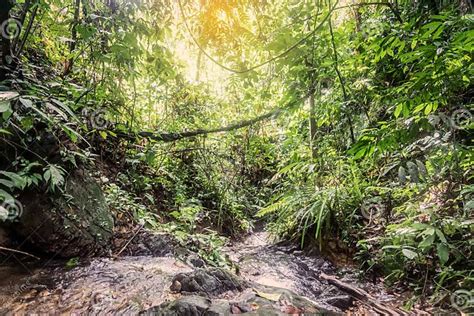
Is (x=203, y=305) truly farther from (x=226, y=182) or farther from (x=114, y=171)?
(x=226, y=182)

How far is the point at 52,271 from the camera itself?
239 cm

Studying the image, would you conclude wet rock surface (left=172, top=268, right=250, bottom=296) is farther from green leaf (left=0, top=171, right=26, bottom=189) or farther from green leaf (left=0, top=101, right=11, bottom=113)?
green leaf (left=0, top=101, right=11, bottom=113)

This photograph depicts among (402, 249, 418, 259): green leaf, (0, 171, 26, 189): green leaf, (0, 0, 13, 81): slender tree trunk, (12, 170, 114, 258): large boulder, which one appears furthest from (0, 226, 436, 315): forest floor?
(0, 0, 13, 81): slender tree trunk

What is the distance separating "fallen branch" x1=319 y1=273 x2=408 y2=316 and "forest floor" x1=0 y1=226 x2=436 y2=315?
0.01 metres

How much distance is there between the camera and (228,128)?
4.43 meters

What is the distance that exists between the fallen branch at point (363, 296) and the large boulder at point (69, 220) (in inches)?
93.6

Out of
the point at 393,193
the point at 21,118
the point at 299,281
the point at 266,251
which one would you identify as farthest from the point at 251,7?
the point at 266,251

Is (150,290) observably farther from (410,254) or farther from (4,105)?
(410,254)

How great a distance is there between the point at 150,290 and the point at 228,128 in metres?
2.70

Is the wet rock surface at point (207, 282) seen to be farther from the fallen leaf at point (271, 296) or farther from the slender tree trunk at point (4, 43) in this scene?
the slender tree trunk at point (4, 43)

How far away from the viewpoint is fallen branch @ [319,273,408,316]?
2.30 meters

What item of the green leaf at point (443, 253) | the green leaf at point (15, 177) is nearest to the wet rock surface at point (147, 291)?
the green leaf at point (443, 253)

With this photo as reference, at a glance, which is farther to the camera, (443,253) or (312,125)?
(312,125)

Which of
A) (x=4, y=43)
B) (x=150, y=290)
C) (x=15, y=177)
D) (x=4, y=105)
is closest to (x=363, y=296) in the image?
(x=150, y=290)
